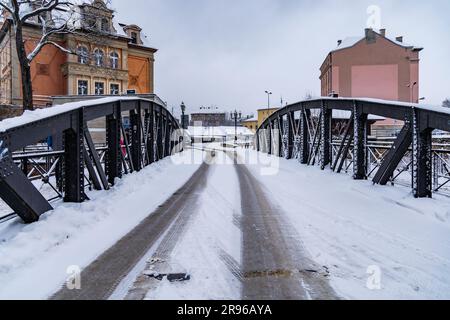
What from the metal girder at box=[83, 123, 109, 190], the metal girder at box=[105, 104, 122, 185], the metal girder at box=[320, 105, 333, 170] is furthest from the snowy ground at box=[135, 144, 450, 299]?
the metal girder at box=[320, 105, 333, 170]

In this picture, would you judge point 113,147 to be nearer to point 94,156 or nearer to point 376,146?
point 94,156

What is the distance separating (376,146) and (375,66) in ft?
174

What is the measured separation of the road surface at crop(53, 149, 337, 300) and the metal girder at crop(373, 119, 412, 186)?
350cm

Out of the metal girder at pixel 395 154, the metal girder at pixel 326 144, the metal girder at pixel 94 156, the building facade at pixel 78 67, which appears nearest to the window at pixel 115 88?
the building facade at pixel 78 67

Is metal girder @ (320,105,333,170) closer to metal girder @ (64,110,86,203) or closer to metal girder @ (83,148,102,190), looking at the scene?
metal girder @ (83,148,102,190)

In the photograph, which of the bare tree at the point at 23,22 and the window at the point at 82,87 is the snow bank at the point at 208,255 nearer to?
the bare tree at the point at 23,22

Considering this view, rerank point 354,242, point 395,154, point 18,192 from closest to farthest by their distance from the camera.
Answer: point 354,242 < point 18,192 < point 395,154

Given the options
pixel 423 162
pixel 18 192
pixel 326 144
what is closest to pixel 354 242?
pixel 423 162

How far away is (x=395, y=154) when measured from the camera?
351 inches

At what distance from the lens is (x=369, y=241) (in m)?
5.42

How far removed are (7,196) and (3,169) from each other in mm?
555

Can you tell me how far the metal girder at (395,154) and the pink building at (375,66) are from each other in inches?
1918

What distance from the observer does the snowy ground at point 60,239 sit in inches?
157

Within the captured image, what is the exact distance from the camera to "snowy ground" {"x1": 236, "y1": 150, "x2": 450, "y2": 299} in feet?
12.6
